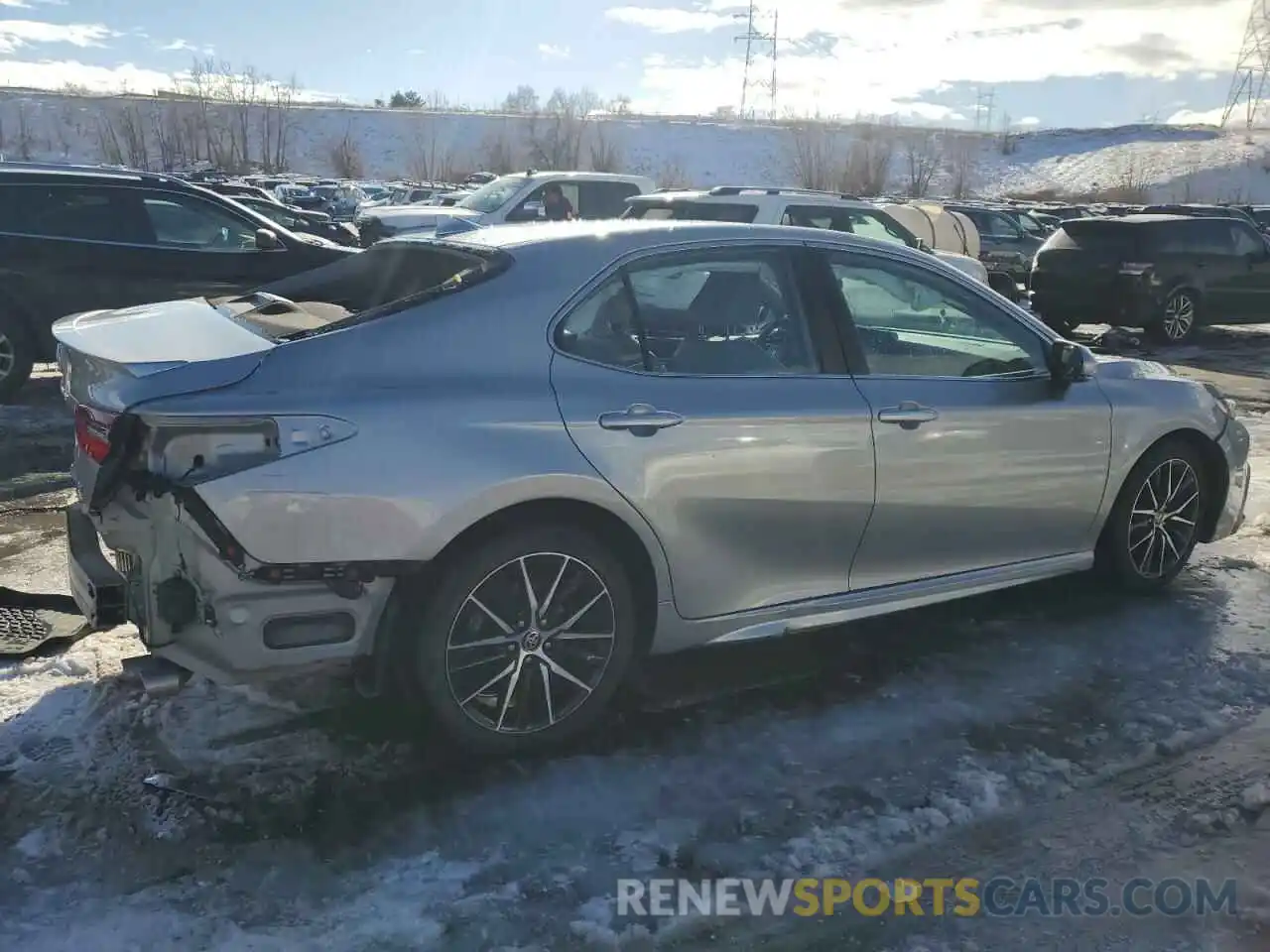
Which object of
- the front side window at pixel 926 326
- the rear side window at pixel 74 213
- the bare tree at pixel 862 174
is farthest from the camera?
the bare tree at pixel 862 174

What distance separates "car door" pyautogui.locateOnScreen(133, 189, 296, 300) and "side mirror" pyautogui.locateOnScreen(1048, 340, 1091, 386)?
22.7 ft

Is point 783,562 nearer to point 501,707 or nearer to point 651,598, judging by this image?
point 651,598

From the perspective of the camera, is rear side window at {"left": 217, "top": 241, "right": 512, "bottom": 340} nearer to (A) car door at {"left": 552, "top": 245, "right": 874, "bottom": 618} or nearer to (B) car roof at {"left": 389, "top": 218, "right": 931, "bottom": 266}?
(B) car roof at {"left": 389, "top": 218, "right": 931, "bottom": 266}

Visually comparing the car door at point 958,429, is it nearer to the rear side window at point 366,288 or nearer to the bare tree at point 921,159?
the rear side window at point 366,288

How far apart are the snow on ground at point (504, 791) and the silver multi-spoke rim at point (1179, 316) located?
453 inches

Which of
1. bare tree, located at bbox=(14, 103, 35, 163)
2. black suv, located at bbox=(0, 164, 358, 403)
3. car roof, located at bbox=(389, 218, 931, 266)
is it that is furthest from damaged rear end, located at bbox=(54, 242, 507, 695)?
bare tree, located at bbox=(14, 103, 35, 163)

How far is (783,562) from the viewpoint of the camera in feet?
12.7

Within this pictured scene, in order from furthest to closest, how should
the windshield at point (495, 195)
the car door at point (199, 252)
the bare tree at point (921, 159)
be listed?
the bare tree at point (921, 159) < the windshield at point (495, 195) < the car door at point (199, 252)

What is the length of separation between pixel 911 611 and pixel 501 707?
2.19m

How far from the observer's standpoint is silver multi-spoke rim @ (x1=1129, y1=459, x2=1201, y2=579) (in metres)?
4.97

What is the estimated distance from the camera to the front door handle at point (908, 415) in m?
4.01

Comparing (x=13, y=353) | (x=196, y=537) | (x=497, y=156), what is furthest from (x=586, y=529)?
(x=497, y=156)

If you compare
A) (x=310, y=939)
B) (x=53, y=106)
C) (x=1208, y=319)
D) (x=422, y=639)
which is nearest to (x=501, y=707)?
(x=422, y=639)

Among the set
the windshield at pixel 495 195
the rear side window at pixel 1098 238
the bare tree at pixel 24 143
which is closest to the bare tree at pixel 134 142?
the bare tree at pixel 24 143
